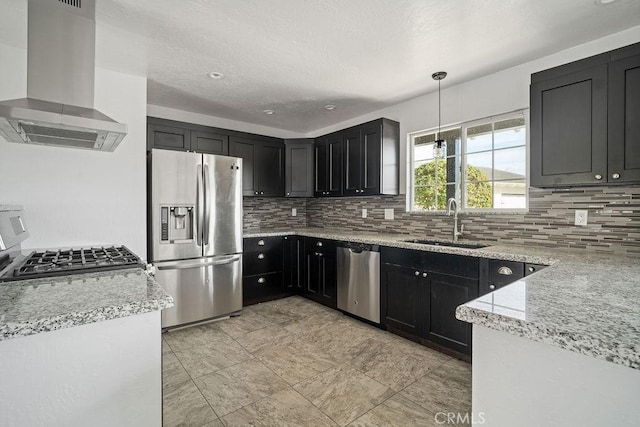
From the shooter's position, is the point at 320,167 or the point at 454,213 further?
the point at 320,167

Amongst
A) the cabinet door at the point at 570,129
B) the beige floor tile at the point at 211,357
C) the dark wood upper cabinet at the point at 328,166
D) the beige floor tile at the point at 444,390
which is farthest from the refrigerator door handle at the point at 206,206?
the cabinet door at the point at 570,129

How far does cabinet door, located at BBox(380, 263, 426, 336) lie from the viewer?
264 centimetres

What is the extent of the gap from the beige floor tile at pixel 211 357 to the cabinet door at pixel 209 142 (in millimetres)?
2204

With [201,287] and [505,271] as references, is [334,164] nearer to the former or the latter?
[201,287]

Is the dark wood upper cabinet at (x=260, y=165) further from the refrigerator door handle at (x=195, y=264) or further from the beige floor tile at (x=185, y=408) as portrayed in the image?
the beige floor tile at (x=185, y=408)

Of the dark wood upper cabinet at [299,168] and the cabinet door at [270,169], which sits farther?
the dark wood upper cabinet at [299,168]

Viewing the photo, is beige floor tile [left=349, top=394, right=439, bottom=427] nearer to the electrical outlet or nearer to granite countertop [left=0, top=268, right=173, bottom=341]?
granite countertop [left=0, top=268, right=173, bottom=341]

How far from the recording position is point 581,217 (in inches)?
89.0

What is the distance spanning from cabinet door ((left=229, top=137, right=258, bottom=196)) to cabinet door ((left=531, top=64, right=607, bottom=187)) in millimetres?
3072

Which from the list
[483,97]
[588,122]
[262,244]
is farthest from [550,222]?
[262,244]

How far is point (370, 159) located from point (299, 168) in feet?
4.11

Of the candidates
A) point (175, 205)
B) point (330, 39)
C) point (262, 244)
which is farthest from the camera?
point (262, 244)

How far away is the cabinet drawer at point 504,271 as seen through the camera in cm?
206

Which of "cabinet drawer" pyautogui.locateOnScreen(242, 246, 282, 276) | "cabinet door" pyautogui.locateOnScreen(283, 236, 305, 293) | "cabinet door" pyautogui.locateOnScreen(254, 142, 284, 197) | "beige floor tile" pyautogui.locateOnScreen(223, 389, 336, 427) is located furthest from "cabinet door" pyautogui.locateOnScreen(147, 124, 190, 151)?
"beige floor tile" pyautogui.locateOnScreen(223, 389, 336, 427)
